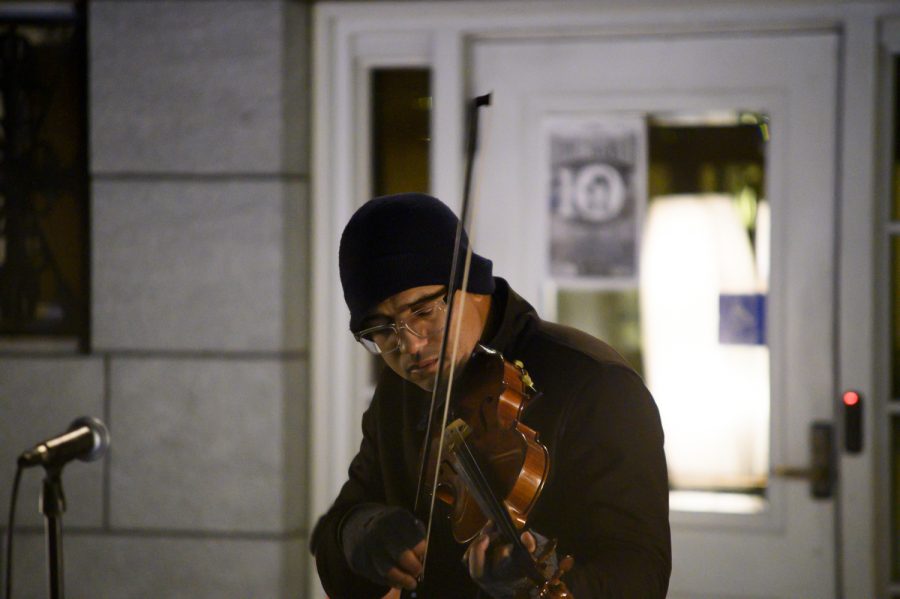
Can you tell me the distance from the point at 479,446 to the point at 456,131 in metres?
1.44

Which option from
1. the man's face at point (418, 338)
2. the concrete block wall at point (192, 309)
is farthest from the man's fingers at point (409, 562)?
the concrete block wall at point (192, 309)

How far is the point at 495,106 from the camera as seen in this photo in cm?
270

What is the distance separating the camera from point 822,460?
256cm

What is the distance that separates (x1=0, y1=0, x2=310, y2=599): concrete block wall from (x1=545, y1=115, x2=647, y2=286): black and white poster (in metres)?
0.71

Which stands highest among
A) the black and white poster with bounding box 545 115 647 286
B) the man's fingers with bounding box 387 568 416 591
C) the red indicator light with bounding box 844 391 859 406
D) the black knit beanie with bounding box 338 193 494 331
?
the black and white poster with bounding box 545 115 647 286

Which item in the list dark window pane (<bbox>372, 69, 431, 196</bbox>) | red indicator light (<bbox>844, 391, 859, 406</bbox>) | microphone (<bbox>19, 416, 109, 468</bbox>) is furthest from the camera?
dark window pane (<bbox>372, 69, 431, 196</bbox>)

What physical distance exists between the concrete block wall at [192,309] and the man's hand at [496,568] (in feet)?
4.88

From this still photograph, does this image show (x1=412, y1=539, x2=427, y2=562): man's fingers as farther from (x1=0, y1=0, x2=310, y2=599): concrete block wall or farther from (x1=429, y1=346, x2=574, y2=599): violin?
(x1=0, y1=0, x2=310, y2=599): concrete block wall

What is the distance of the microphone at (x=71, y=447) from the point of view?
1616 millimetres

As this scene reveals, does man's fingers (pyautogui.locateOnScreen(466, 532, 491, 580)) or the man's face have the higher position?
the man's face

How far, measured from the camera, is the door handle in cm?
256

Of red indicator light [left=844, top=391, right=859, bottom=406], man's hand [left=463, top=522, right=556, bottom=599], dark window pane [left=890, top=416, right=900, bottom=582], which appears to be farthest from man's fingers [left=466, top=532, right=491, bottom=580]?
dark window pane [left=890, top=416, right=900, bottom=582]

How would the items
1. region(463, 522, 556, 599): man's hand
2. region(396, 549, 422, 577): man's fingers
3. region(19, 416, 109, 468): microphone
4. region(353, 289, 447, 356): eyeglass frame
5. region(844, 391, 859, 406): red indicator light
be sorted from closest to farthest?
region(463, 522, 556, 599): man's hand, region(396, 549, 422, 577): man's fingers, region(353, 289, 447, 356): eyeglass frame, region(19, 416, 109, 468): microphone, region(844, 391, 859, 406): red indicator light

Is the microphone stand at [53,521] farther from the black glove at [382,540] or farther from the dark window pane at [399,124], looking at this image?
the dark window pane at [399,124]
